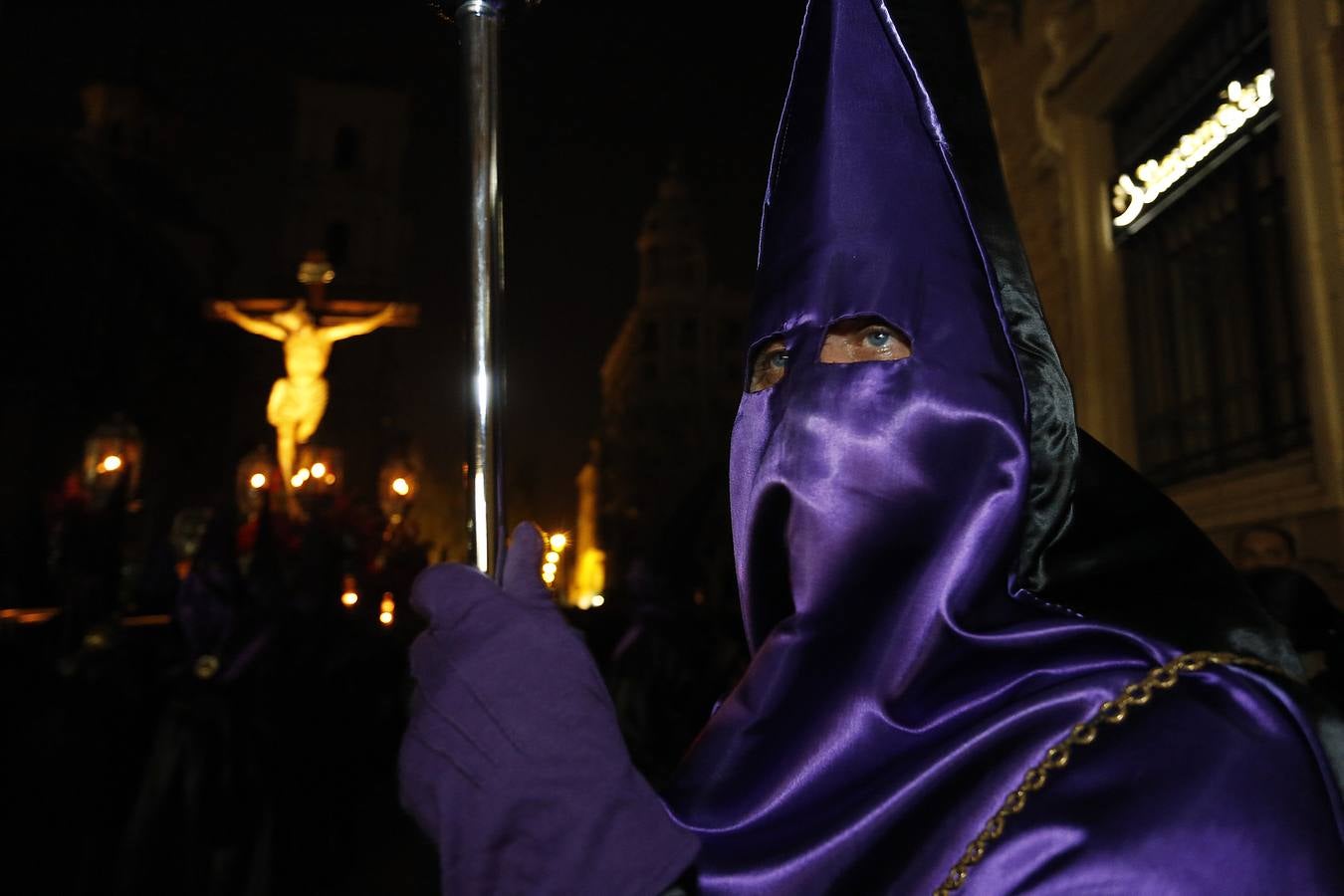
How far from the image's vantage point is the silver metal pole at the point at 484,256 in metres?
1.28

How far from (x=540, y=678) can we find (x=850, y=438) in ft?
1.81

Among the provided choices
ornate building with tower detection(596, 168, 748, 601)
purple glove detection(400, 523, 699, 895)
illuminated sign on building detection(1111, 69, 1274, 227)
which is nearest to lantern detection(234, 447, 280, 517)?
illuminated sign on building detection(1111, 69, 1274, 227)

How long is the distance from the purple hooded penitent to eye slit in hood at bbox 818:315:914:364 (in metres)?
0.02

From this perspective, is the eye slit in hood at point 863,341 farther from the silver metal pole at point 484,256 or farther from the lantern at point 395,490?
the lantern at point 395,490

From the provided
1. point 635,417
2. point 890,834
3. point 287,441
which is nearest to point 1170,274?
point 890,834

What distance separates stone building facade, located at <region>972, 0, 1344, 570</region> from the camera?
5.11 m

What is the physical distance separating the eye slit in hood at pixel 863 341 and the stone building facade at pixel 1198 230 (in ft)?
13.8

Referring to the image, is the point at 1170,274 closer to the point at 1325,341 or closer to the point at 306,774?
the point at 1325,341

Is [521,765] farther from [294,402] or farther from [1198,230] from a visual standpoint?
[294,402]

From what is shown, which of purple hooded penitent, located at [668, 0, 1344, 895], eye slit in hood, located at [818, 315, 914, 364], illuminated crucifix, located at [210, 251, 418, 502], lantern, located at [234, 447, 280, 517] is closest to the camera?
purple hooded penitent, located at [668, 0, 1344, 895]

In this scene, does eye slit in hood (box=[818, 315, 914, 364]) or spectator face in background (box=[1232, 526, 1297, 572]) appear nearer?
eye slit in hood (box=[818, 315, 914, 364])

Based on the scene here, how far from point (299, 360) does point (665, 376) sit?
134ft

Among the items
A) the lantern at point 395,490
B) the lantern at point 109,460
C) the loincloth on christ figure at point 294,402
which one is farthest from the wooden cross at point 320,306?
the lantern at point 109,460

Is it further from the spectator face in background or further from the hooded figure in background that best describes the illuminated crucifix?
the hooded figure in background
